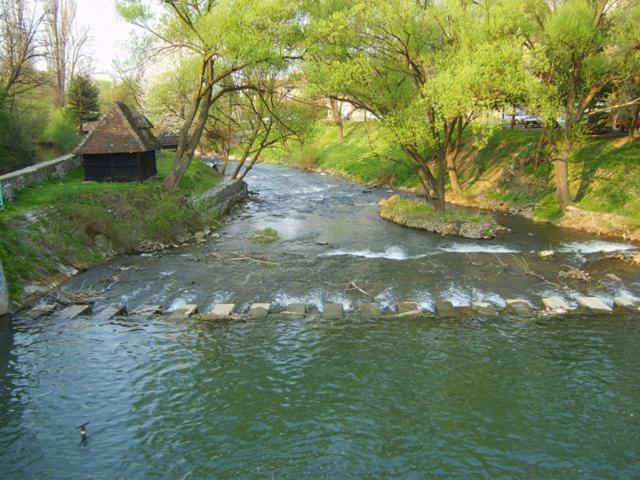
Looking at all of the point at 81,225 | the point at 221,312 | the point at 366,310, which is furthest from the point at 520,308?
the point at 81,225

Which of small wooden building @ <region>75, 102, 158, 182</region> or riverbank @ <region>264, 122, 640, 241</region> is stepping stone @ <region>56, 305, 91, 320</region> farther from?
riverbank @ <region>264, 122, 640, 241</region>

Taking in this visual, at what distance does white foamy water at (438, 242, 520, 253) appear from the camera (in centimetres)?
2319

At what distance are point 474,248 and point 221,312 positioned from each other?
12953 millimetres

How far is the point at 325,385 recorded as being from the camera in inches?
475

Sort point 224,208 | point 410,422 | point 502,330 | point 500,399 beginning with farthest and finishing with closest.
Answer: point 224,208 → point 502,330 → point 500,399 → point 410,422

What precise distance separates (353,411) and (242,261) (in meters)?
11.8

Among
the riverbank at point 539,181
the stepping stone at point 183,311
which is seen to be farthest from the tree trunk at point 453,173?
the stepping stone at point 183,311

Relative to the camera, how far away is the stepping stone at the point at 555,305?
1627cm

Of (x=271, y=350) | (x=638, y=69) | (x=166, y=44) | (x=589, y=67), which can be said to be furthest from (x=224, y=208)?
(x=638, y=69)

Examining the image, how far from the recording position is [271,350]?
547 inches

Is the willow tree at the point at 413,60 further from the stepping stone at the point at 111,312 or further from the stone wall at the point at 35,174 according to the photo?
the stone wall at the point at 35,174

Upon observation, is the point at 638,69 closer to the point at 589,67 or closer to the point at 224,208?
the point at 589,67

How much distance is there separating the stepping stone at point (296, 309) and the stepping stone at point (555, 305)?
7794mm

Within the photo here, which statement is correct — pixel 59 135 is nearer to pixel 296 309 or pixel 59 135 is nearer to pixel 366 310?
pixel 296 309
